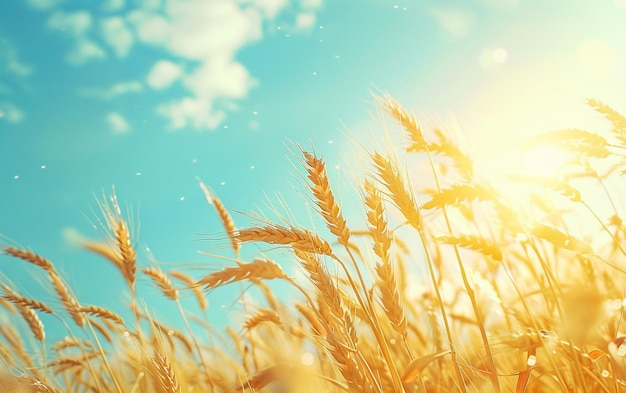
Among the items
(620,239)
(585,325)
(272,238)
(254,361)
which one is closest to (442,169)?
(620,239)

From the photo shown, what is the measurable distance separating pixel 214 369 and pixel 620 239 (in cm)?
228

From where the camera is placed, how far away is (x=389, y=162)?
1.59 m

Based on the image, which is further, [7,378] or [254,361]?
[254,361]

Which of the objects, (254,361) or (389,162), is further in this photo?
(254,361)

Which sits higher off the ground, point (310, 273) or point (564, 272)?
point (310, 273)

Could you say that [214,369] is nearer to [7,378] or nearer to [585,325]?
[7,378]

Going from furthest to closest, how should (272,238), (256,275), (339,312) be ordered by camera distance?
(256,275) → (272,238) → (339,312)

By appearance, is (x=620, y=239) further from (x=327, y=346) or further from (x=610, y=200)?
(x=327, y=346)

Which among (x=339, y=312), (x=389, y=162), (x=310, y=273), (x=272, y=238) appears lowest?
(x=339, y=312)

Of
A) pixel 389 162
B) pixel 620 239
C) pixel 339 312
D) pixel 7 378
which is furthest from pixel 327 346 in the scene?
pixel 620 239

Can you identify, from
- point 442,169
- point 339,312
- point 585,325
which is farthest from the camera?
point 442,169

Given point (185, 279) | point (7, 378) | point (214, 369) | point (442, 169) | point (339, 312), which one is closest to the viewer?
point (339, 312)

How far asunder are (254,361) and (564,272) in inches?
73.9

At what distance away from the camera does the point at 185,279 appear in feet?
14.0
